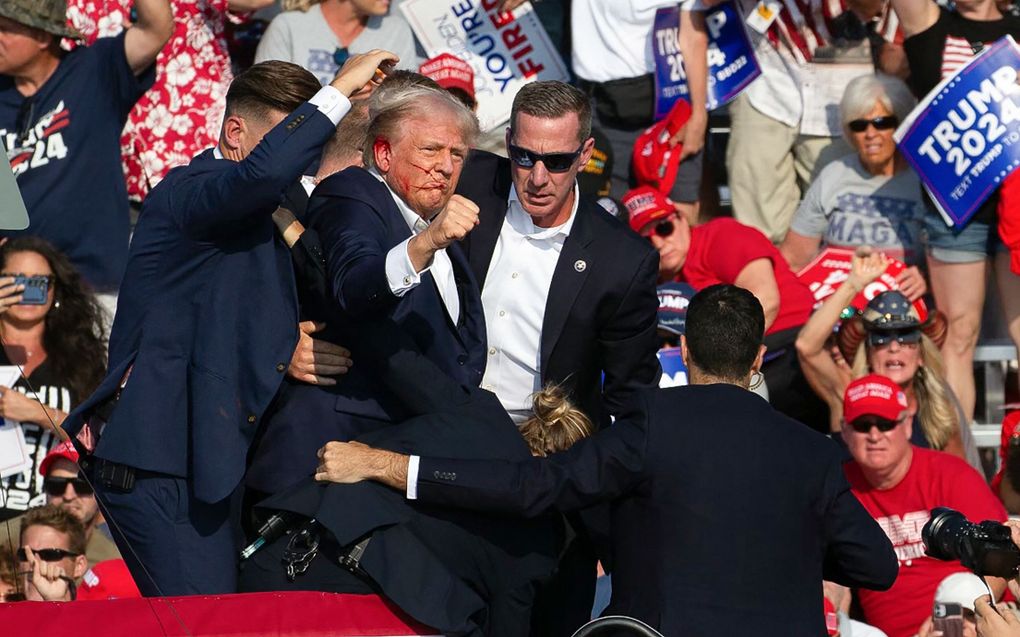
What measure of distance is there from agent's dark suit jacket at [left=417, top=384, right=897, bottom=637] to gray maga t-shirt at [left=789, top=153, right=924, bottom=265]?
11.7 feet

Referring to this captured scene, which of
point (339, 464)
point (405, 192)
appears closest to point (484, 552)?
point (339, 464)

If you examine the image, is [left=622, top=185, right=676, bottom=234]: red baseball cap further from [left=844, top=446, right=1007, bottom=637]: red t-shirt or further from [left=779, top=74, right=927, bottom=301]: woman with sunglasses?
[left=844, top=446, right=1007, bottom=637]: red t-shirt

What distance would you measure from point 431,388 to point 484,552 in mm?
466

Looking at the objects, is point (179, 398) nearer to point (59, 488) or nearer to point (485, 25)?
point (59, 488)

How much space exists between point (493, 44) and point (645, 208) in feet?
4.13

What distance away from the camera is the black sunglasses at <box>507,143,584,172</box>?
5.30 meters

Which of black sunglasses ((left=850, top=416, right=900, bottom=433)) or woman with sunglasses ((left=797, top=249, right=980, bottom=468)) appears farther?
woman with sunglasses ((left=797, top=249, right=980, bottom=468))

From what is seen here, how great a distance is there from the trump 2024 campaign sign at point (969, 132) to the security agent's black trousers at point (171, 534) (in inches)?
162

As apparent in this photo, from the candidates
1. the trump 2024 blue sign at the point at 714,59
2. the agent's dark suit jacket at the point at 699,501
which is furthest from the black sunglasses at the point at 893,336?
the agent's dark suit jacket at the point at 699,501

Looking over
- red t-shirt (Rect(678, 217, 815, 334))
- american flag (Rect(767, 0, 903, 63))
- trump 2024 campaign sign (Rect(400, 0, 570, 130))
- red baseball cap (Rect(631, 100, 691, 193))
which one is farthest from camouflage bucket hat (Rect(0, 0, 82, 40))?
american flag (Rect(767, 0, 903, 63))

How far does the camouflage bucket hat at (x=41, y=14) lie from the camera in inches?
273

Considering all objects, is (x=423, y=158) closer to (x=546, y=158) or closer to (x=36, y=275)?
(x=546, y=158)

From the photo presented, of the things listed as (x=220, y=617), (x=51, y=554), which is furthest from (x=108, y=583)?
(x=220, y=617)

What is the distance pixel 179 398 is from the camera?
4516 mm
